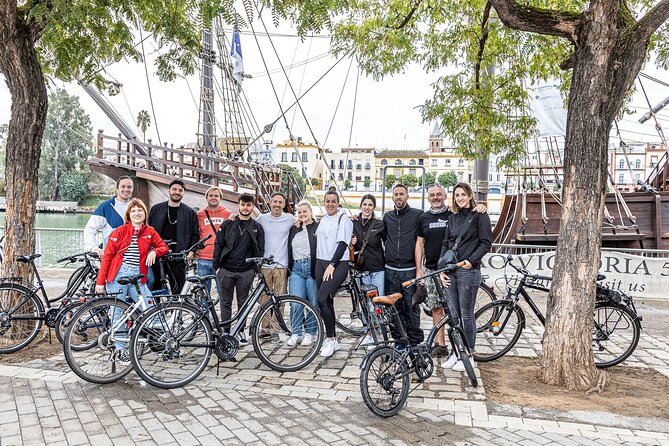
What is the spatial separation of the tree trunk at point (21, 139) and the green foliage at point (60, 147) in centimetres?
5456

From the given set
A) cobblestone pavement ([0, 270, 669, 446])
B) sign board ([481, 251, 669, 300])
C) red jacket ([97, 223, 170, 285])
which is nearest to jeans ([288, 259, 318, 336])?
cobblestone pavement ([0, 270, 669, 446])

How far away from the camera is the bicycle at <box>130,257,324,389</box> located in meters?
4.83

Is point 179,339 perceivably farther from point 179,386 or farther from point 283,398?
point 283,398

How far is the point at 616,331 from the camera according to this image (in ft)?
19.4

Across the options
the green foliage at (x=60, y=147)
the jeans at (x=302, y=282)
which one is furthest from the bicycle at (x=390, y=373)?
the green foliage at (x=60, y=147)

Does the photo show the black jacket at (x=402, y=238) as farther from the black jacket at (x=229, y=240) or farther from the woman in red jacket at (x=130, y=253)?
the woman in red jacket at (x=130, y=253)

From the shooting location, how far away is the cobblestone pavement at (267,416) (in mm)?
3859

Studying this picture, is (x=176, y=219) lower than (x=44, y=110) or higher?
lower

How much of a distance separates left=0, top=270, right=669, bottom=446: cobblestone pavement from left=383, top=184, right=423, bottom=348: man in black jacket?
0.65 m

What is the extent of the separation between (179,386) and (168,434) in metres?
1.00

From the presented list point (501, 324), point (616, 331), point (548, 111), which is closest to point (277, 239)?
point (501, 324)

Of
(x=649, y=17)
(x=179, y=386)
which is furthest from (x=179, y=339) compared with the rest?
(x=649, y=17)

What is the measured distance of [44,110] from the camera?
6.13 metres

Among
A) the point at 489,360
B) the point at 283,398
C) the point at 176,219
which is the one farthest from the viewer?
the point at 176,219
